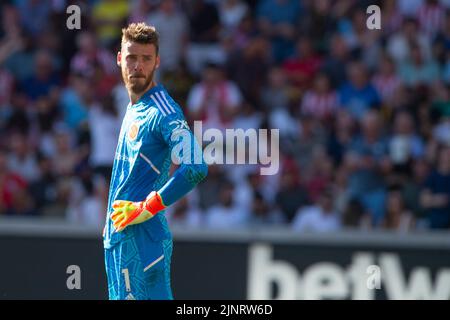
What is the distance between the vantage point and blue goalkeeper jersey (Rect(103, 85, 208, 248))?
6.73 meters

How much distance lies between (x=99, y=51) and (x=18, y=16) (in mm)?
1470

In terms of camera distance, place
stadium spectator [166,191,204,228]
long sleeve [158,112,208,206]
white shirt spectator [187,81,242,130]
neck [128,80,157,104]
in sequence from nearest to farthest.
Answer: long sleeve [158,112,208,206] < neck [128,80,157,104] < stadium spectator [166,191,204,228] < white shirt spectator [187,81,242,130]

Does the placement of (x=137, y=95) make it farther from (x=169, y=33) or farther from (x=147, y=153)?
(x=169, y=33)

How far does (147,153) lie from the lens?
6812mm

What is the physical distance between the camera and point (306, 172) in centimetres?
1278

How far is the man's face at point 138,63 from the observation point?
6.83 m

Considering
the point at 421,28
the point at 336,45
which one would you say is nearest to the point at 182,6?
the point at 336,45

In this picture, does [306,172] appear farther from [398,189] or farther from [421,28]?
[421,28]

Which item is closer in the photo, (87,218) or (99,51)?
(87,218)

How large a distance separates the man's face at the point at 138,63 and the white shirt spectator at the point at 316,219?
5.48 metres

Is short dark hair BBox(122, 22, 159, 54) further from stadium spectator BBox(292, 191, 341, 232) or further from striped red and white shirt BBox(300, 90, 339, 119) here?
striped red and white shirt BBox(300, 90, 339, 119)

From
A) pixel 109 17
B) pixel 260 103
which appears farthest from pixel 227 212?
pixel 109 17

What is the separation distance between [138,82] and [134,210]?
0.78 meters

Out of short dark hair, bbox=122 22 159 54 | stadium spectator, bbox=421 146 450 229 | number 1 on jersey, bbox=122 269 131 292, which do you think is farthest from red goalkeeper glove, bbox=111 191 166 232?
stadium spectator, bbox=421 146 450 229
